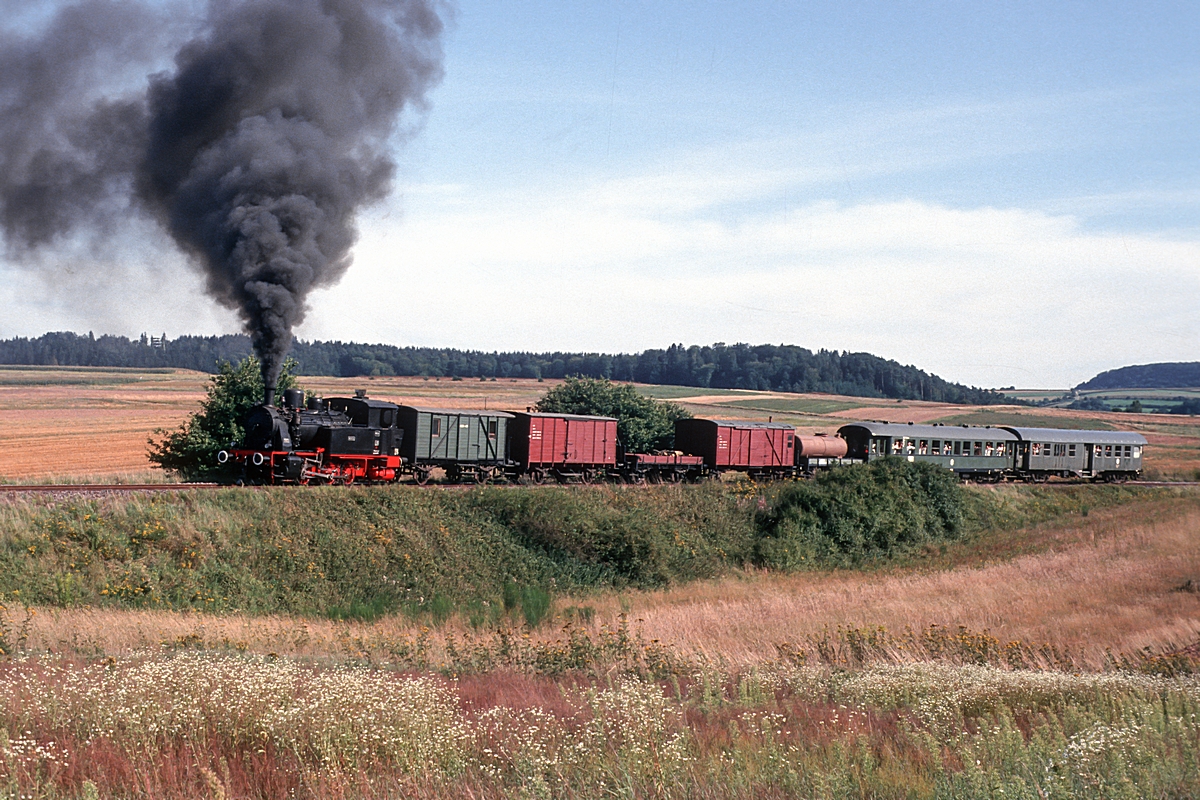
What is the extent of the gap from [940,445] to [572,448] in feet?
72.7

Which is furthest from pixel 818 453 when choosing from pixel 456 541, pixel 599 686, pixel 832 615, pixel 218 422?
pixel 599 686

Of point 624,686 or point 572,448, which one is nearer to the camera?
point 624,686

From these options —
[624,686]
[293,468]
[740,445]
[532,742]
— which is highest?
[740,445]

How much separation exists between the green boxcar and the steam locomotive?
0.15 feet

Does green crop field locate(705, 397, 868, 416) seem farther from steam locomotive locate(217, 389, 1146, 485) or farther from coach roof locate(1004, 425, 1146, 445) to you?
steam locomotive locate(217, 389, 1146, 485)

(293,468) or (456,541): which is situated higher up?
(293,468)

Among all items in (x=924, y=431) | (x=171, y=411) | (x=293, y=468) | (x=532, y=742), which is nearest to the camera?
(x=532, y=742)

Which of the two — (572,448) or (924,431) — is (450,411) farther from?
(924,431)

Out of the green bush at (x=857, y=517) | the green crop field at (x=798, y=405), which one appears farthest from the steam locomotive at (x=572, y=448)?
the green crop field at (x=798, y=405)

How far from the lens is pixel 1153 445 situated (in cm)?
8675

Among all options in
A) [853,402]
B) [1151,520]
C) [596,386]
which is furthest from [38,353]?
[1151,520]

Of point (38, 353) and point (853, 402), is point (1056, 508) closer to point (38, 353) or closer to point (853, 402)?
point (853, 402)

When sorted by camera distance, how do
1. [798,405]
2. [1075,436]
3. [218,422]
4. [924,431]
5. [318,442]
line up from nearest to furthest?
[318,442] < [218,422] < [924,431] < [1075,436] < [798,405]

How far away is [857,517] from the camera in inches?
1460
